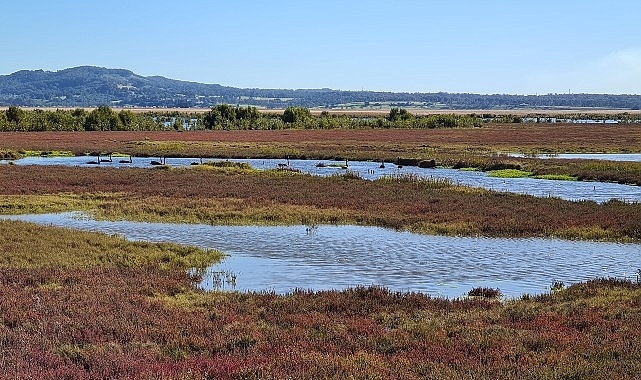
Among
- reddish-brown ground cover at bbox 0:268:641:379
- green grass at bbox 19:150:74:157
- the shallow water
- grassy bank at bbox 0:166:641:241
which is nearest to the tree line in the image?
green grass at bbox 19:150:74:157

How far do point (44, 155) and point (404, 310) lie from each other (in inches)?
3054

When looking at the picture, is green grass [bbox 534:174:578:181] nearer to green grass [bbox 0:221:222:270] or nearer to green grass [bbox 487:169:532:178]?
green grass [bbox 487:169:532:178]

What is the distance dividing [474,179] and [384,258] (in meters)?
32.5

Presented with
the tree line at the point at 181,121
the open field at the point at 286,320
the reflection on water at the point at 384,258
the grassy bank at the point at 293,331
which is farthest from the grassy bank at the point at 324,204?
the tree line at the point at 181,121

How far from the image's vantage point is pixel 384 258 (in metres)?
27.3

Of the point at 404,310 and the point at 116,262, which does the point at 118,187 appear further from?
the point at 404,310

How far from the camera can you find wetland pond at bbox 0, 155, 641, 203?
47.8 metres

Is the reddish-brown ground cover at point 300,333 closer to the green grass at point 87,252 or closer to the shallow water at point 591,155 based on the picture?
the green grass at point 87,252

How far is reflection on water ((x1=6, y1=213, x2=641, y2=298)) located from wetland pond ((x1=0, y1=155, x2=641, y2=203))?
1668 centimetres

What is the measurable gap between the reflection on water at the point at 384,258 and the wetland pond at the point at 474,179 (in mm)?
16678

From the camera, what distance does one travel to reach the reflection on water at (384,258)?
23.2 meters

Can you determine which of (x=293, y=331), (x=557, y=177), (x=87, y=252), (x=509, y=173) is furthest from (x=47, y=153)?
(x=293, y=331)

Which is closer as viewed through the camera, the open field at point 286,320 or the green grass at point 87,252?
the open field at point 286,320

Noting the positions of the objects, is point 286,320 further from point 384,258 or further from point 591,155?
point 591,155
